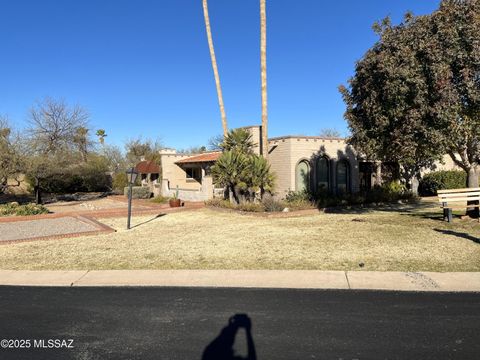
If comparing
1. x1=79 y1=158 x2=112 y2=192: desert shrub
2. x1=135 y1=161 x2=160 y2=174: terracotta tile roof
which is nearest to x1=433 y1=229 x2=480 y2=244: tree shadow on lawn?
x1=135 y1=161 x2=160 y2=174: terracotta tile roof

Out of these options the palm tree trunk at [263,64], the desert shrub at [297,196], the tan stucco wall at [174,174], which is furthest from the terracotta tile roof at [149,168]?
the desert shrub at [297,196]

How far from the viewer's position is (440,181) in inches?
992

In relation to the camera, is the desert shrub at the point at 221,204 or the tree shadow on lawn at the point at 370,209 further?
the desert shrub at the point at 221,204

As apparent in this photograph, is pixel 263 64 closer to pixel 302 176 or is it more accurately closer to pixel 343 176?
pixel 302 176

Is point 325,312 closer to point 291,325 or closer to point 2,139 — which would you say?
point 291,325

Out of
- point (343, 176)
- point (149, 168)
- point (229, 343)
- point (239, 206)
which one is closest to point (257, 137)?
point (239, 206)

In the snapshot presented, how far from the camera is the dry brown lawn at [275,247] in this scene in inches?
332

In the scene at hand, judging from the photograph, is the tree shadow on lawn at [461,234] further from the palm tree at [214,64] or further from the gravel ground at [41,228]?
the palm tree at [214,64]

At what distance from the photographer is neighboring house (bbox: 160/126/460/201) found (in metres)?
20.7

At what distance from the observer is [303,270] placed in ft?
25.8

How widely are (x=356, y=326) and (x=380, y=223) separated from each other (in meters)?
9.18

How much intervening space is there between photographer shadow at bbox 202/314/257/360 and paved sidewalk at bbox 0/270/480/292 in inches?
67.7

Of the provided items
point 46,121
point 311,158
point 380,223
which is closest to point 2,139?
point 46,121

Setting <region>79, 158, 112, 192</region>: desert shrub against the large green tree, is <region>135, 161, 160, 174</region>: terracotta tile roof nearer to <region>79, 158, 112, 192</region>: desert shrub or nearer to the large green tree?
<region>79, 158, 112, 192</region>: desert shrub
